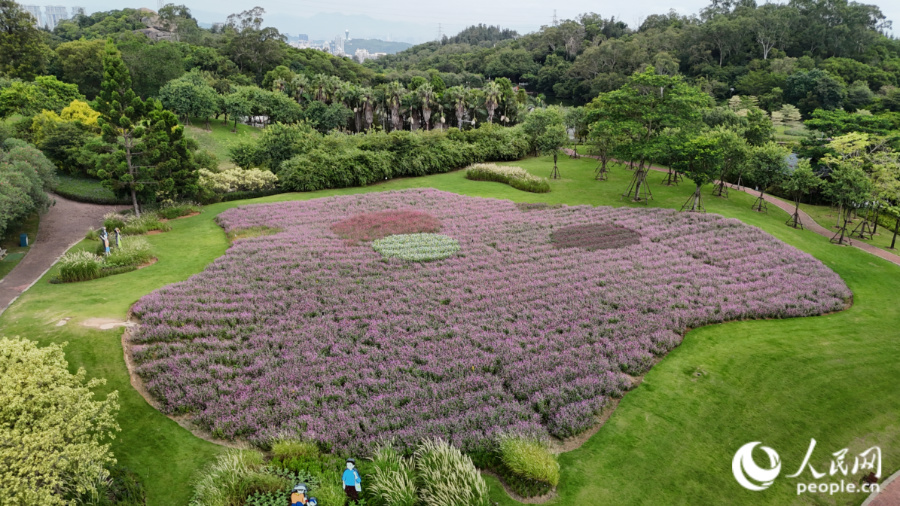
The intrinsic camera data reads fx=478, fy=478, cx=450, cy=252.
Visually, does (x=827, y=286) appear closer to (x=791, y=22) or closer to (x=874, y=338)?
(x=874, y=338)

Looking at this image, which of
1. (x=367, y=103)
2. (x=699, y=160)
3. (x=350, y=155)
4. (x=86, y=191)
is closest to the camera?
(x=699, y=160)

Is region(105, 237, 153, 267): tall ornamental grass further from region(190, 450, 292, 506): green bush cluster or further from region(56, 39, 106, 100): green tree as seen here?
region(56, 39, 106, 100): green tree

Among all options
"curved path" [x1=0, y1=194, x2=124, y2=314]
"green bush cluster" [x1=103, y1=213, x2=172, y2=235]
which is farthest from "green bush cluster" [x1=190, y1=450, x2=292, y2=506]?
"green bush cluster" [x1=103, y1=213, x2=172, y2=235]

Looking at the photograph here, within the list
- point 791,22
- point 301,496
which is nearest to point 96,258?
point 301,496

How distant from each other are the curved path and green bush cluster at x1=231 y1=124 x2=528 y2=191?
11053 mm

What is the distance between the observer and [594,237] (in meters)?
24.8

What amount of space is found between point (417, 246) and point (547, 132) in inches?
809

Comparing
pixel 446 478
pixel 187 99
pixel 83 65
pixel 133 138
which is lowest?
pixel 446 478

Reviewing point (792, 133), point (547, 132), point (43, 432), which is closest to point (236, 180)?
point (547, 132)

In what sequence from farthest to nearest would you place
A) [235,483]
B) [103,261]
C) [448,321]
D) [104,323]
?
[103,261] → [448,321] → [104,323] → [235,483]

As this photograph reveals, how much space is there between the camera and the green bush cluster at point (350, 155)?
35625 mm

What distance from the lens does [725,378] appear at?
561 inches

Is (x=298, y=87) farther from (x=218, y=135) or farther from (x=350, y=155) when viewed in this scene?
(x=350, y=155)

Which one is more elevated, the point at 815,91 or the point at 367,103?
the point at 815,91
